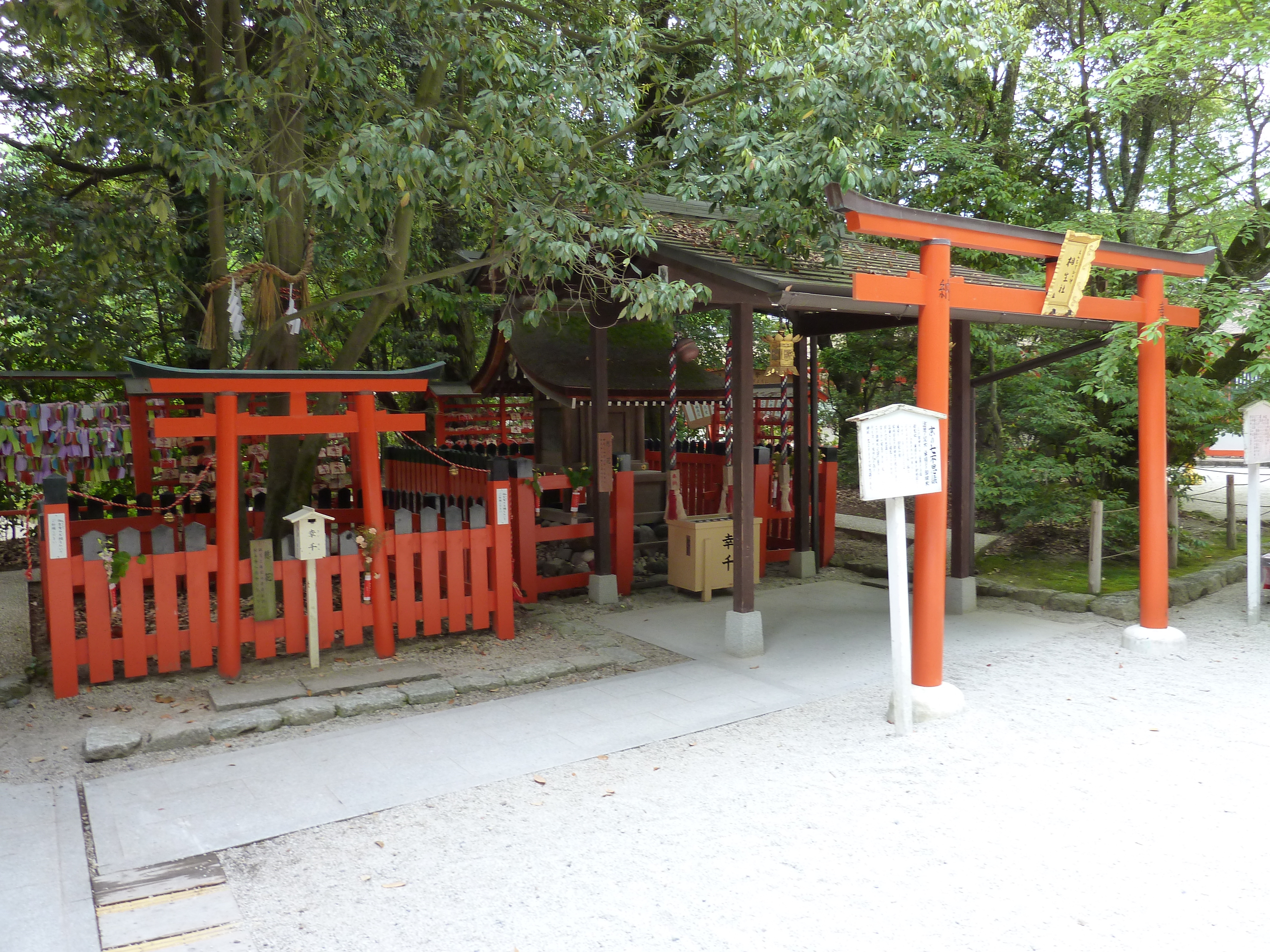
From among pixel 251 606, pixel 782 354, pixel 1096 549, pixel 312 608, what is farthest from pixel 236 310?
pixel 1096 549

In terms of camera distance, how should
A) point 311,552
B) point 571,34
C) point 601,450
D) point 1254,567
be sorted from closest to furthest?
point 311,552 < point 571,34 < point 1254,567 < point 601,450

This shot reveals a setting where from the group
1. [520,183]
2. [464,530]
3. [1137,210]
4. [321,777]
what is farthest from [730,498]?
[321,777]

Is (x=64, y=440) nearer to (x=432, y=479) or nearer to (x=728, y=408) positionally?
(x=432, y=479)

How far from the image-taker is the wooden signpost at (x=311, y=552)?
6.54 metres

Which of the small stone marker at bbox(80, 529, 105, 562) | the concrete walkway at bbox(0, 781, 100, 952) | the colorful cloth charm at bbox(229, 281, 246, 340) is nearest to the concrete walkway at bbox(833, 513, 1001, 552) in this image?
the colorful cloth charm at bbox(229, 281, 246, 340)

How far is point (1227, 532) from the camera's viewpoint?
12008 millimetres

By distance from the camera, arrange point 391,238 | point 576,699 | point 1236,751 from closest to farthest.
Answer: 1. point 1236,751
2. point 576,699
3. point 391,238

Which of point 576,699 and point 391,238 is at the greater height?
point 391,238

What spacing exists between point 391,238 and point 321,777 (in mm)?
5225

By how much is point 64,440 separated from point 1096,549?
1112 centimetres

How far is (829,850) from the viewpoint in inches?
160

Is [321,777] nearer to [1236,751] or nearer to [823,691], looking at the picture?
[823,691]

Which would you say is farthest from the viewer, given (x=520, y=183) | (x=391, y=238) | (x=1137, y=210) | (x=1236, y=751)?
(x=1137, y=210)

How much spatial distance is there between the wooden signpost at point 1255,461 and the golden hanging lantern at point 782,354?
4.28m
